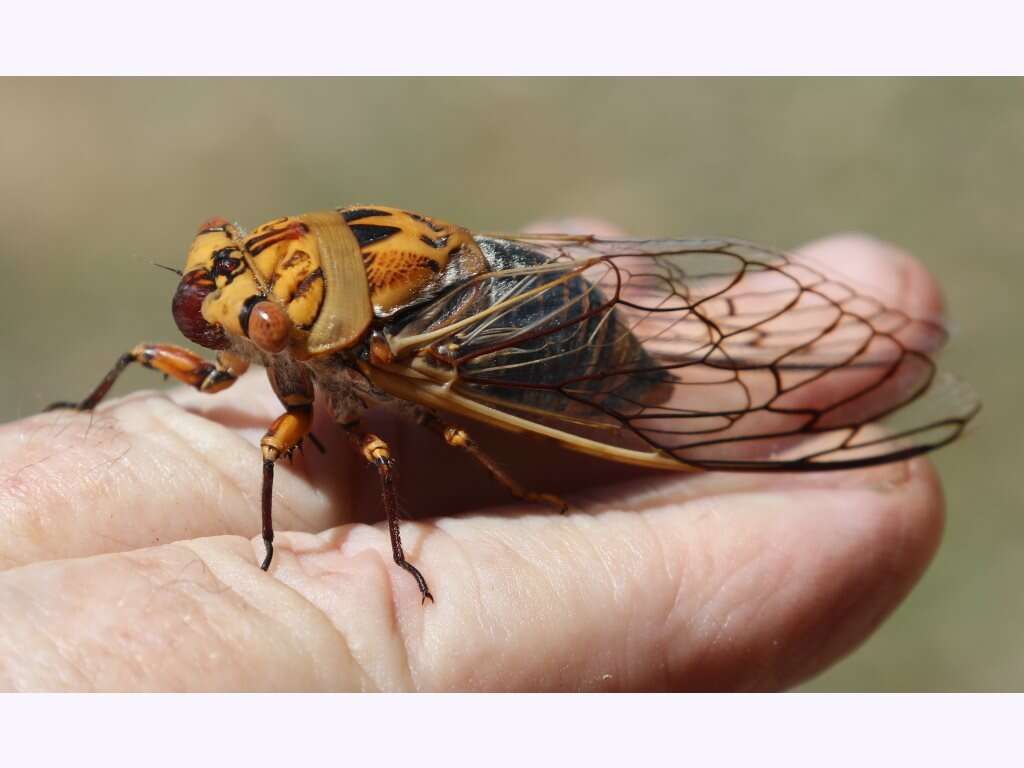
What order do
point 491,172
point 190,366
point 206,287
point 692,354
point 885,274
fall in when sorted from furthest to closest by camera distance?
point 491,172, point 885,274, point 692,354, point 190,366, point 206,287

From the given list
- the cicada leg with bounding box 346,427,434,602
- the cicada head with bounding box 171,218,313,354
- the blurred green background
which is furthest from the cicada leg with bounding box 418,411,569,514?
the blurred green background

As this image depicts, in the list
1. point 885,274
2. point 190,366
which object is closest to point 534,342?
point 190,366

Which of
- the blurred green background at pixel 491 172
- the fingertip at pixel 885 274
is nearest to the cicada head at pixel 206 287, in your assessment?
the fingertip at pixel 885 274

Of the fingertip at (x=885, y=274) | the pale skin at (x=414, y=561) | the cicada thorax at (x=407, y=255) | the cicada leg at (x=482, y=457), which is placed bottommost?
the pale skin at (x=414, y=561)

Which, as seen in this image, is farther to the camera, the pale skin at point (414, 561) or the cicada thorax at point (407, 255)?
the cicada thorax at point (407, 255)

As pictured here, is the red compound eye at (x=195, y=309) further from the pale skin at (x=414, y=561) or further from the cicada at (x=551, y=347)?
the pale skin at (x=414, y=561)

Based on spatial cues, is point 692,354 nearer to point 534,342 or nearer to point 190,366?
point 534,342
